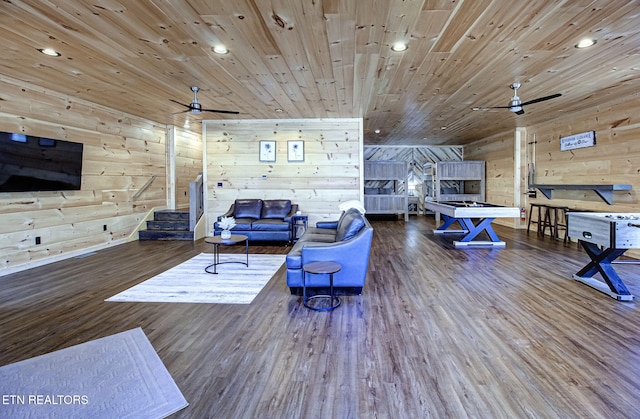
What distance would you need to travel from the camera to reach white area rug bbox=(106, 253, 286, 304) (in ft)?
11.2

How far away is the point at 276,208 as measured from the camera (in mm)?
6855

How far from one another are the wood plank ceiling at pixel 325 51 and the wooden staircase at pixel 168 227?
2.59 m

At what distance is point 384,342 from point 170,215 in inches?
253

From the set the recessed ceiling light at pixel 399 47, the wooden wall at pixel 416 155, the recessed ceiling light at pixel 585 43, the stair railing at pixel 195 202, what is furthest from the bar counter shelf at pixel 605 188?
the stair railing at pixel 195 202

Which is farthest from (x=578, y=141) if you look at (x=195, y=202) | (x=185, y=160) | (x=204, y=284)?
(x=185, y=160)

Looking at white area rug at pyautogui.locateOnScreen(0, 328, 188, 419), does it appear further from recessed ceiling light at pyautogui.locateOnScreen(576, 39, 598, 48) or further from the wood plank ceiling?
recessed ceiling light at pyautogui.locateOnScreen(576, 39, 598, 48)

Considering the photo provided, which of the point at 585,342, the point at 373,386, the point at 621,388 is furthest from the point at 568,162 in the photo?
the point at 373,386

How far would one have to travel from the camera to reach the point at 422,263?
16.2 feet

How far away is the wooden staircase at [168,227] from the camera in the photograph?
→ 692 cm

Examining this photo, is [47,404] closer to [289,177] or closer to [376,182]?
[289,177]

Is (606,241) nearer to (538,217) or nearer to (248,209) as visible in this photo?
(538,217)

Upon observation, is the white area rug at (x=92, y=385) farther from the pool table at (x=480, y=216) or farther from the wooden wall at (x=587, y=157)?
the wooden wall at (x=587, y=157)

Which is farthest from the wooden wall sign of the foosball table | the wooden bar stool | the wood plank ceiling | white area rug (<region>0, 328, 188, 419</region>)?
white area rug (<region>0, 328, 188, 419</region>)

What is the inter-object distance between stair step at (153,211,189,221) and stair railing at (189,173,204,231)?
1.35 ft
